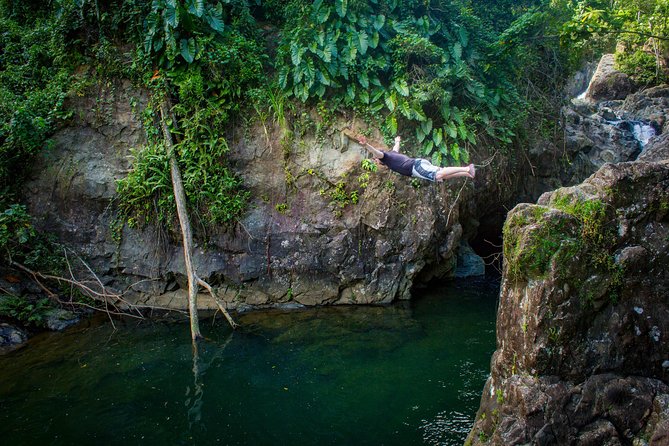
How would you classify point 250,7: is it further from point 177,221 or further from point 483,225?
point 483,225

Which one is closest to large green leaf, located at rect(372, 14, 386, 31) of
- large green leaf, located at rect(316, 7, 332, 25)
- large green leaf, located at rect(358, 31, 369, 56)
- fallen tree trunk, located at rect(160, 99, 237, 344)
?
large green leaf, located at rect(358, 31, 369, 56)

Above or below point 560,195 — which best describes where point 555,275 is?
below

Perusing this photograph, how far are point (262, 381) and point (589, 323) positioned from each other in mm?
4922

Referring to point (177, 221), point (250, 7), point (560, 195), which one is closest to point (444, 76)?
point (250, 7)

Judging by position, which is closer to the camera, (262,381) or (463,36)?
(262,381)

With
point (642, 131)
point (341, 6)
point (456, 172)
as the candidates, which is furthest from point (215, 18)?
point (642, 131)

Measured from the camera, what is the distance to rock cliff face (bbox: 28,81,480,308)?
427 inches

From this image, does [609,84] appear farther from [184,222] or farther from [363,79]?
[184,222]

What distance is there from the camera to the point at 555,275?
462cm

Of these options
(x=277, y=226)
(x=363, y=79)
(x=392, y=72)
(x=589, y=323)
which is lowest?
(x=277, y=226)

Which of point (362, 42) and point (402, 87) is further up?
point (362, 42)

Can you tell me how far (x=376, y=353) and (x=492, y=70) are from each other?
8.34 metres

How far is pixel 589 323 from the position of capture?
184 inches

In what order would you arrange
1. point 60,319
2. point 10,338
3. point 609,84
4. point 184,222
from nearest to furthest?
point 10,338 < point 184,222 < point 60,319 < point 609,84
